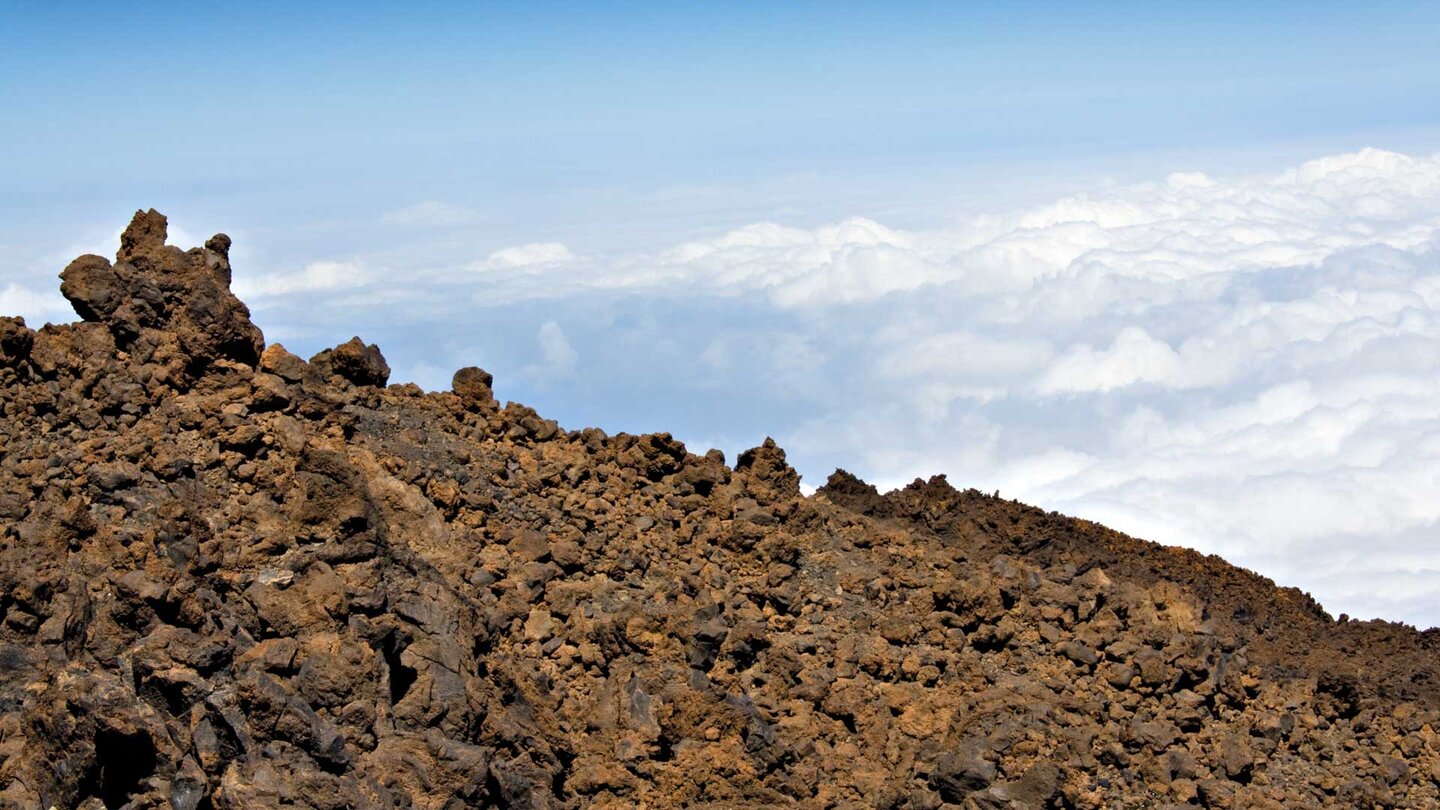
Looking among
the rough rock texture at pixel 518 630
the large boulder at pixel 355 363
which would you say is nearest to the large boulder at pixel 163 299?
the rough rock texture at pixel 518 630

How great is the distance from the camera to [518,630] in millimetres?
23922

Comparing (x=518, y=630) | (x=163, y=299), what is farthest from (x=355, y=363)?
(x=518, y=630)

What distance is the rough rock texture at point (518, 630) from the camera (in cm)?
1761

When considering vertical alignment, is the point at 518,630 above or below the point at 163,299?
below

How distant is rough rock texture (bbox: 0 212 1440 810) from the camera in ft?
57.8

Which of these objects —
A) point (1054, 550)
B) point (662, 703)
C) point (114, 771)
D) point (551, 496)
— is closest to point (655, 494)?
point (551, 496)

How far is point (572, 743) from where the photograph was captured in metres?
22.2

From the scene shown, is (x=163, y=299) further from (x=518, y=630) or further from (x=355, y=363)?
(x=518, y=630)

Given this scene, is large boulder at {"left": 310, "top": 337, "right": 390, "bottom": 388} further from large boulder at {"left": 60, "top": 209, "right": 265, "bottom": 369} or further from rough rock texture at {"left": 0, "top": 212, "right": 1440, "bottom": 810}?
large boulder at {"left": 60, "top": 209, "right": 265, "bottom": 369}

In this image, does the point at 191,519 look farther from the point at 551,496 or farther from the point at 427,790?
the point at 551,496

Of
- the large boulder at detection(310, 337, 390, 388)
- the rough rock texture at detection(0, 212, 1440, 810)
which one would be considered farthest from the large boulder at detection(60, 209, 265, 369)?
the large boulder at detection(310, 337, 390, 388)

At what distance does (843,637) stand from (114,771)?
14300 mm

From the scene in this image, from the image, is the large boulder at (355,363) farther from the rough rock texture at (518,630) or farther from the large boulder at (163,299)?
the large boulder at (163,299)

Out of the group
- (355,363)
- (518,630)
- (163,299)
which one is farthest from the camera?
(355,363)
